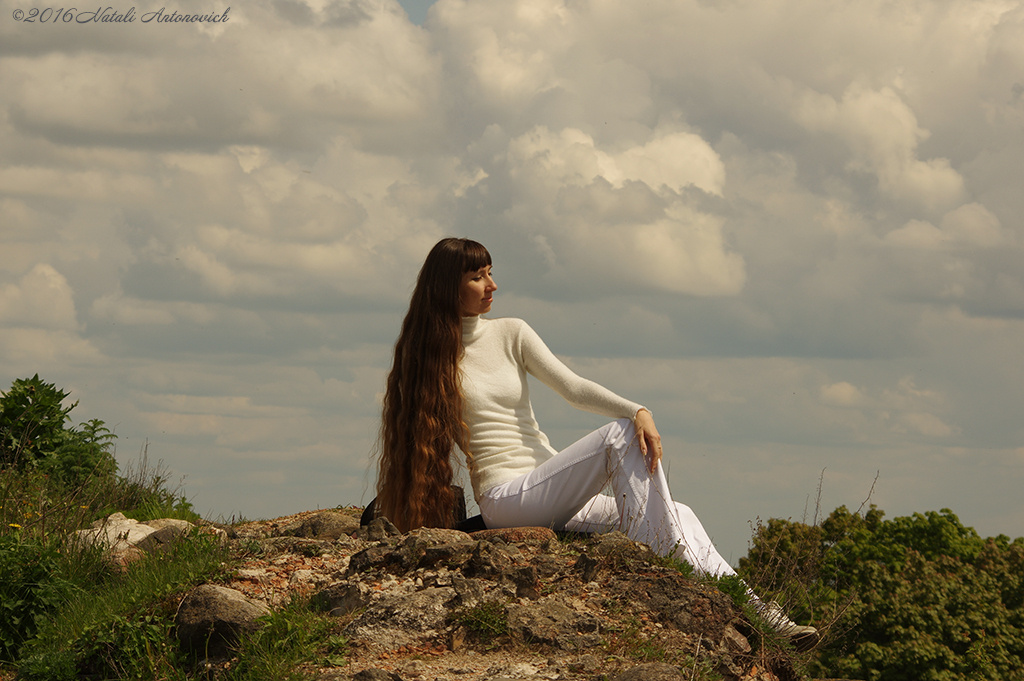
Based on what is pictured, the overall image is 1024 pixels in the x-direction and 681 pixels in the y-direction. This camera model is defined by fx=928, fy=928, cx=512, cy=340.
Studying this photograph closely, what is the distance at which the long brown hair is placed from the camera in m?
6.45

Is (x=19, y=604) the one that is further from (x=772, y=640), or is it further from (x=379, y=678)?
(x=772, y=640)

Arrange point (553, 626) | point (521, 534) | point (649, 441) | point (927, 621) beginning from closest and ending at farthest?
point (553, 626), point (649, 441), point (521, 534), point (927, 621)

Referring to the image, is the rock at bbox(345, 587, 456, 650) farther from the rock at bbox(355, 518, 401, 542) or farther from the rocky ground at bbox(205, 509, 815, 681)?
the rock at bbox(355, 518, 401, 542)

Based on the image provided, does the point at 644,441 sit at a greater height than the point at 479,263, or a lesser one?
lesser

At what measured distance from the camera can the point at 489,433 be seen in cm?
647

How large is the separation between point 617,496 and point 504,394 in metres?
1.08

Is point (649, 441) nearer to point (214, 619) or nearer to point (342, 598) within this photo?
point (342, 598)

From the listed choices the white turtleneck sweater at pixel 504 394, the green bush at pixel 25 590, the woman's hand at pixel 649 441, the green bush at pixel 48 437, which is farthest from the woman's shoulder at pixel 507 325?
the green bush at pixel 48 437

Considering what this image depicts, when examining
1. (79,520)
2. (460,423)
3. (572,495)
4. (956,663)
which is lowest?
(956,663)

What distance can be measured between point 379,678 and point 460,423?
2277 millimetres

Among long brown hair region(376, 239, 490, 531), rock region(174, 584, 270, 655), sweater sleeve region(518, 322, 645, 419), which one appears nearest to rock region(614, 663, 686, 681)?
sweater sleeve region(518, 322, 645, 419)

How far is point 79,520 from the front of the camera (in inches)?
324

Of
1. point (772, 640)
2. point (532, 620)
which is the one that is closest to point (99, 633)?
point (532, 620)

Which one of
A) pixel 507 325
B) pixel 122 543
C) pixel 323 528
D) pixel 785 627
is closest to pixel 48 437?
pixel 122 543
